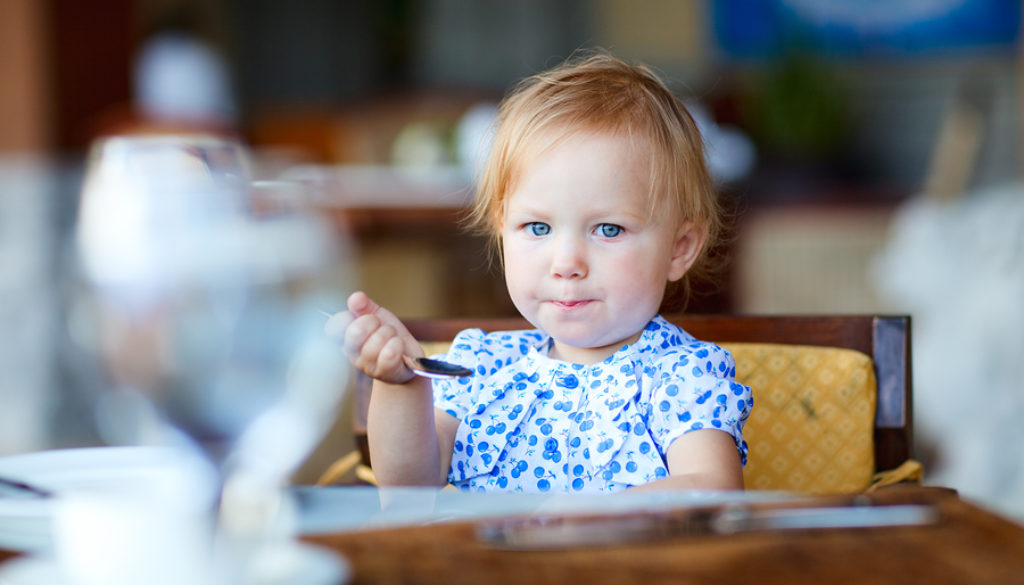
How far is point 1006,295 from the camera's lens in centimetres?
201

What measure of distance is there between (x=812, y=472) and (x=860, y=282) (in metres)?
2.22

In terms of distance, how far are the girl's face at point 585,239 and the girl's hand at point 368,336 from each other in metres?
0.15

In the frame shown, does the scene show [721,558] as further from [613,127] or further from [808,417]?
[808,417]

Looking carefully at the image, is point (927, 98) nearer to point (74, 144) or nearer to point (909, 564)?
point (74, 144)

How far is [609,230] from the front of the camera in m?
0.75

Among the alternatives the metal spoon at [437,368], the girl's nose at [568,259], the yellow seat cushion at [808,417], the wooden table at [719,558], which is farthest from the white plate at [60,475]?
the yellow seat cushion at [808,417]

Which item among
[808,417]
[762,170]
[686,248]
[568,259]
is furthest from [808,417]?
[762,170]

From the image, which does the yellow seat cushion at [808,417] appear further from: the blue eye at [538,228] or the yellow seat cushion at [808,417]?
the blue eye at [538,228]

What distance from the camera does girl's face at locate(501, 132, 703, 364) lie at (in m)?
0.74

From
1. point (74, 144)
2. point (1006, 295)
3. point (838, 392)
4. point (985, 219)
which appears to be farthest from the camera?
point (74, 144)

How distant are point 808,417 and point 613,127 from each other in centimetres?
33

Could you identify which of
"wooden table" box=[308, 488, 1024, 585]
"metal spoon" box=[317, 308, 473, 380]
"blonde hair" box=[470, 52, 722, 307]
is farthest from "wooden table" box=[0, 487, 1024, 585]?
"blonde hair" box=[470, 52, 722, 307]

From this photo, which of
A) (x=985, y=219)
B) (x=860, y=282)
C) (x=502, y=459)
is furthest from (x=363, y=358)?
(x=860, y=282)

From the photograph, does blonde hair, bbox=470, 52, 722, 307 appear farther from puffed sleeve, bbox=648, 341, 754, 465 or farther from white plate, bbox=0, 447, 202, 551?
white plate, bbox=0, 447, 202, 551
